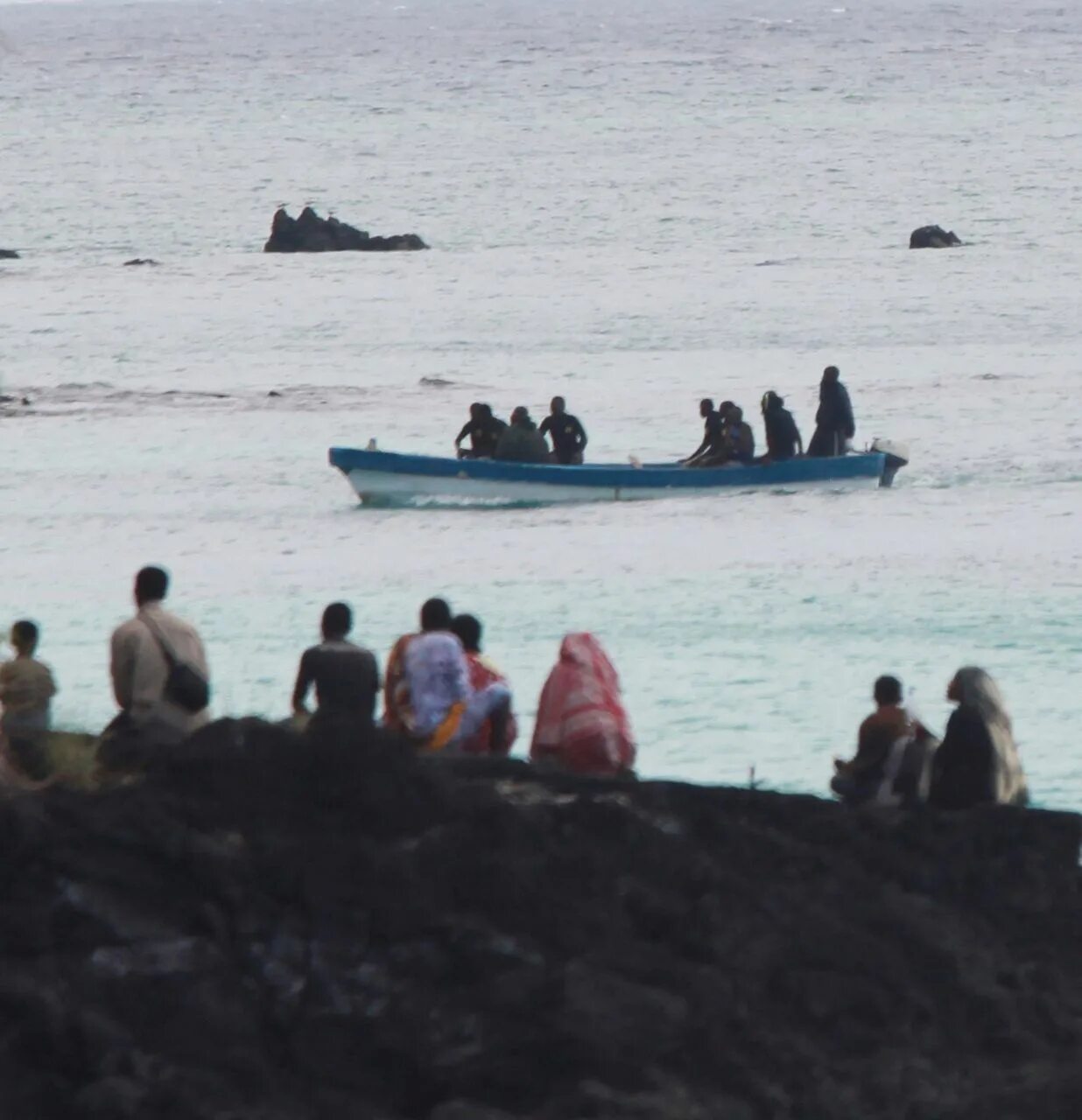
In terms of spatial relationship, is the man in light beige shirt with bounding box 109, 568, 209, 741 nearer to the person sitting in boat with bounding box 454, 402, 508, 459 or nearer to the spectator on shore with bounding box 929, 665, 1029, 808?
the spectator on shore with bounding box 929, 665, 1029, 808

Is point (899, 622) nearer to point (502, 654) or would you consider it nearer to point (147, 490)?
point (502, 654)

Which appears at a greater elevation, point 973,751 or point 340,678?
point 340,678

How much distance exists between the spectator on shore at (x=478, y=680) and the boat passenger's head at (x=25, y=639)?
173 cm

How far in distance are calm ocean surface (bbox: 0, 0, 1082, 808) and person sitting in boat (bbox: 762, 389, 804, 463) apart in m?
0.52

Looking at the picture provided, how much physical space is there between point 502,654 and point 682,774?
3939mm

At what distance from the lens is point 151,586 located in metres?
10.6

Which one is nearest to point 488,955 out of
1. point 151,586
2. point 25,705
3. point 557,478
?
point 151,586

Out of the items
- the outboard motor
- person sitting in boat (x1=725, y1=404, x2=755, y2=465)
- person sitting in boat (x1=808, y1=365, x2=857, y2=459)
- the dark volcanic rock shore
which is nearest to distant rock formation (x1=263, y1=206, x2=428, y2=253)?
the outboard motor

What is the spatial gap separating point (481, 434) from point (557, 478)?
3.91 ft

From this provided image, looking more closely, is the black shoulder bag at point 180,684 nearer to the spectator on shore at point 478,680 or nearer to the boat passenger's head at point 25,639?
the boat passenger's head at point 25,639

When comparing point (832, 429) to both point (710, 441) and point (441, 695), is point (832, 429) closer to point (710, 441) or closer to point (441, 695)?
point (710, 441)

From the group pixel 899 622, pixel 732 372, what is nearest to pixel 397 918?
pixel 899 622

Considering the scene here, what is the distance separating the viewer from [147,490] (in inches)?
1171

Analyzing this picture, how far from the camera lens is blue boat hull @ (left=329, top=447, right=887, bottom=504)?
2697cm
